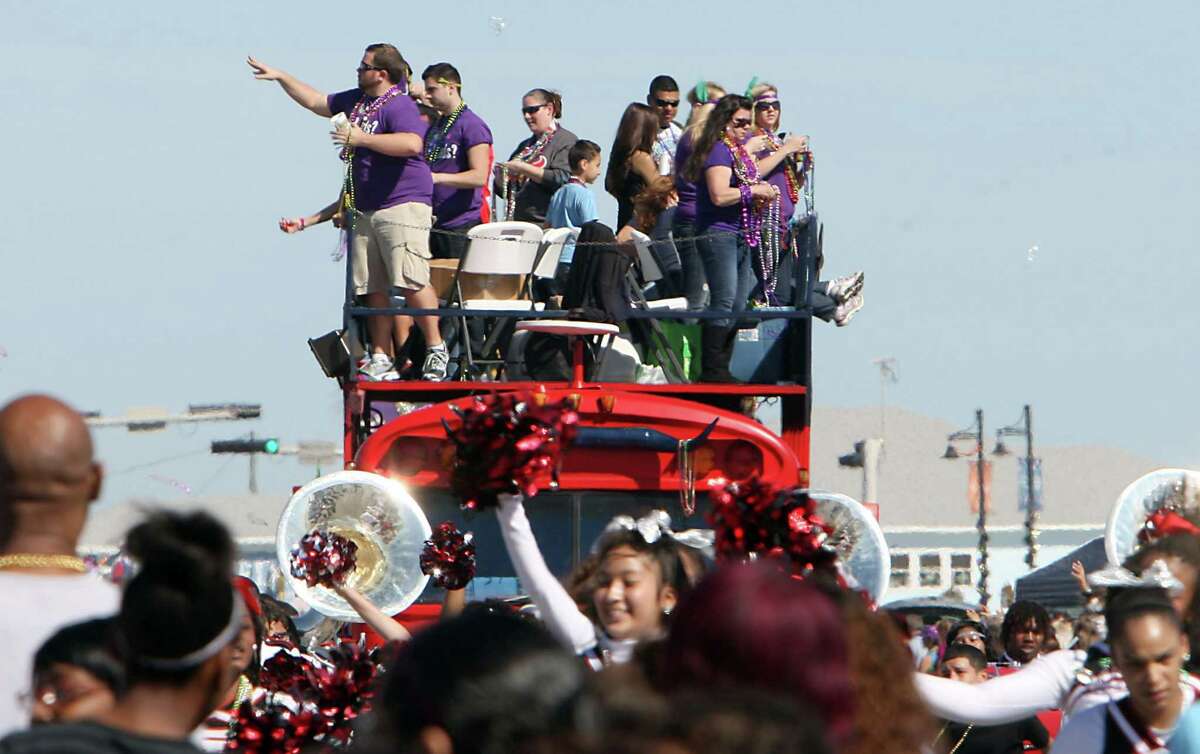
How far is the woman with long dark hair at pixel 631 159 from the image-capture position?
39.6 ft

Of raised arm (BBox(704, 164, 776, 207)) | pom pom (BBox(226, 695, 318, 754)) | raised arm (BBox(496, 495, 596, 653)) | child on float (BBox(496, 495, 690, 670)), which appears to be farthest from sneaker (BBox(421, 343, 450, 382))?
raised arm (BBox(496, 495, 596, 653))

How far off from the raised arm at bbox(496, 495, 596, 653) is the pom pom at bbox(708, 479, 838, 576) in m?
0.66

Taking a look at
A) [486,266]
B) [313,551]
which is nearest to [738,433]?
[486,266]

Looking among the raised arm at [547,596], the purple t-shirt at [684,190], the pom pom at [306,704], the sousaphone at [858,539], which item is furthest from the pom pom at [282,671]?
the purple t-shirt at [684,190]

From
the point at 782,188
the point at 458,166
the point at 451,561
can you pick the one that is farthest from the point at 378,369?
the point at 451,561

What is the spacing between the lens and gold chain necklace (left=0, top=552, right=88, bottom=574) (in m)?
3.88

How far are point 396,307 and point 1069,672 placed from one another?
692 centimetres

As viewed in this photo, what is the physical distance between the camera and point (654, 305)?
1179 centimetres

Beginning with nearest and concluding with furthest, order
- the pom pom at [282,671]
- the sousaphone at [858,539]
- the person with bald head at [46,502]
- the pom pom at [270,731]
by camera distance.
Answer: the person with bald head at [46,502] < the pom pom at [270,731] < the pom pom at [282,671] < the sousaphone at [858,539]

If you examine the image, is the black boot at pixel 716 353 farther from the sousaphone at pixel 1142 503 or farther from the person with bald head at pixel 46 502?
the person with bald head at pixel 46 502

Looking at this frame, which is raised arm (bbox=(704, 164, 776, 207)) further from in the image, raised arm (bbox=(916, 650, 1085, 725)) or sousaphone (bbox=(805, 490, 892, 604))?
raised arm (bbox=(916, 650, 1085, 725))

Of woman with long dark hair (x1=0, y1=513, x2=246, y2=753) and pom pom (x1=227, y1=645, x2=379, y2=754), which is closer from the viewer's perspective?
woman with long dark hair (x1=0, y1=513, x2=246, y2=753)

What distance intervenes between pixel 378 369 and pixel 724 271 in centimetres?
190

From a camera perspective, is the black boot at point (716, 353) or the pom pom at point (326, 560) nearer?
the pom pom at point (326, 560)
